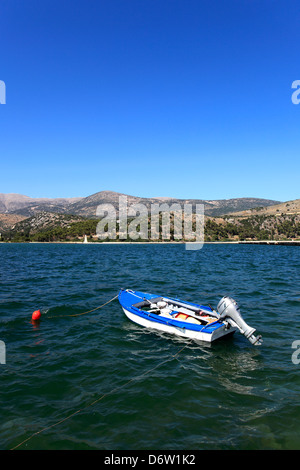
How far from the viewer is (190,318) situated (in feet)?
55.5

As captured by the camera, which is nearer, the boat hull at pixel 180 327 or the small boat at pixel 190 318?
the small boat at pixel 190 318

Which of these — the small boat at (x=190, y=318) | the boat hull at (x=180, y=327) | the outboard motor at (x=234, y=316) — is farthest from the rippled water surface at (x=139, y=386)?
the outboard motor at (x=234, y=316)

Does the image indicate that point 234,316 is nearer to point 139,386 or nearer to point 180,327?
point 180,327

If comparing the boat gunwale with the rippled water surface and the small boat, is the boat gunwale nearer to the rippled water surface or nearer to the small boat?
the small boat

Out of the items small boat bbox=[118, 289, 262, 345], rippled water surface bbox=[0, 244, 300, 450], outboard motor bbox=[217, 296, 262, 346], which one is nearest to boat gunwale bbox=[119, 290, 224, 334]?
small boat bbox=[118, 289, 262, 345]

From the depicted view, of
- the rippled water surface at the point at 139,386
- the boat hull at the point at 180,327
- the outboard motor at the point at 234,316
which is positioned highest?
the outboard motor at the point at 234,316

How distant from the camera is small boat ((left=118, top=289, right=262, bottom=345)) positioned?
14867 millimetres

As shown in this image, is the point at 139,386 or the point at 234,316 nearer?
the point at 139,386

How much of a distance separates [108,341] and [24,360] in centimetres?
448

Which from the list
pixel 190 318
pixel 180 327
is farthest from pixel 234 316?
pixel 180 327

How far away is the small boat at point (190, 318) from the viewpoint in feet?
48.8

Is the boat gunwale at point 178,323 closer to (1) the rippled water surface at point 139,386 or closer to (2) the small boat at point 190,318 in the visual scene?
(2) the small boat at point 190,318
